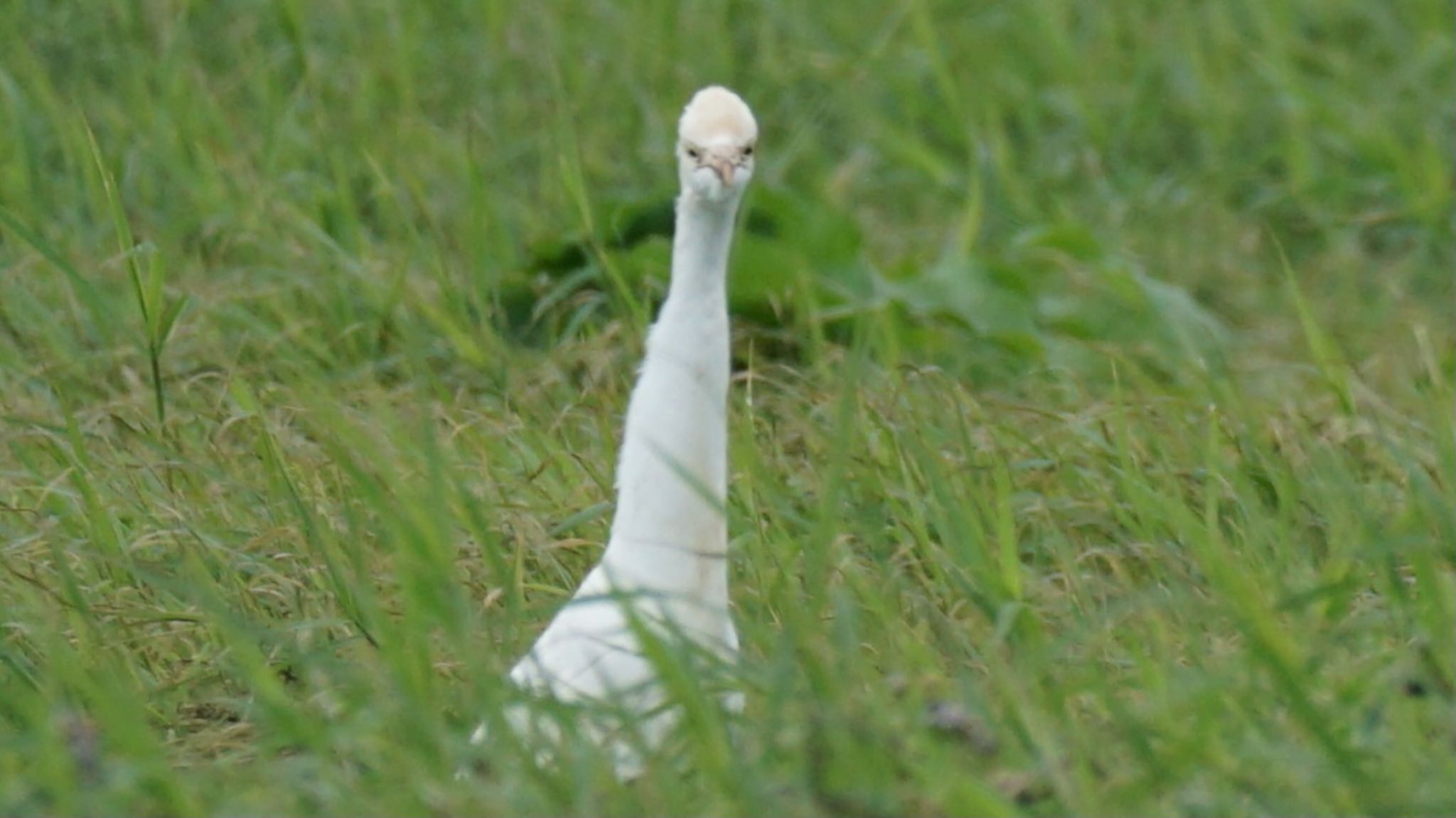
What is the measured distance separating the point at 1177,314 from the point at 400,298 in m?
1.57

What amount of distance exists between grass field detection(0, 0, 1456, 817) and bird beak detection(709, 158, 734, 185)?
1.59 ft

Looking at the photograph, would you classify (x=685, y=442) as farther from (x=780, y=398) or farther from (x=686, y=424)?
(x=780, y=398)

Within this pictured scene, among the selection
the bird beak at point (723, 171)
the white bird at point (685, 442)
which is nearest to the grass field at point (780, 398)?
the white bird at point (685, 442)

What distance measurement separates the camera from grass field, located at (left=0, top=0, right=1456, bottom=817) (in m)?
2.69

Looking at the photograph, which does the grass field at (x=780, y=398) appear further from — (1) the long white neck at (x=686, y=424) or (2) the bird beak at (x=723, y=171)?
(2) the bird beak at (x=723, y=171)

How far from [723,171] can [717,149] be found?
3cm

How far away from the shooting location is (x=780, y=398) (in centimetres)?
430

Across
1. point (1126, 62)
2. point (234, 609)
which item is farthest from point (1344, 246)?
point (234, 609)

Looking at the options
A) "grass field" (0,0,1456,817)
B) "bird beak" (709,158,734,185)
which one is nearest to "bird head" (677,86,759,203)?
"bird beak" (709,158,734,185)

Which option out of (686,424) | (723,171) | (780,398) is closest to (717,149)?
(723,171)

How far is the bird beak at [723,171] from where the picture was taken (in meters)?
3.05

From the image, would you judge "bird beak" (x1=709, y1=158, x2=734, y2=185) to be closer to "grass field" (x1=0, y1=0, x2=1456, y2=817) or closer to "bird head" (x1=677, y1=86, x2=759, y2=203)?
"bird head" (x1=677, y1=86, x2=759, y2=203)

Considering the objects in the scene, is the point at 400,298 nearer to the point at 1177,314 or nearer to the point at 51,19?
the point at 51,19

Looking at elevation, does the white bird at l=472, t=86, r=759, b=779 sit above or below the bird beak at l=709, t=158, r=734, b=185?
below
